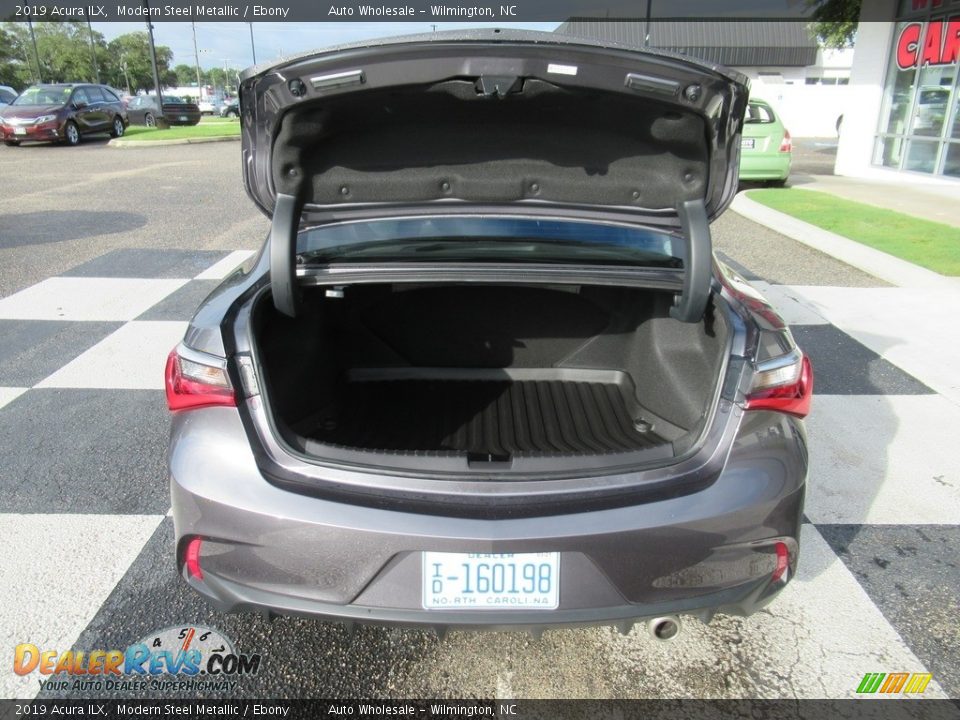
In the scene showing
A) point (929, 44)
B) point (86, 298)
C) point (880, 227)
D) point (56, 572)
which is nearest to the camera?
point (56, 572)

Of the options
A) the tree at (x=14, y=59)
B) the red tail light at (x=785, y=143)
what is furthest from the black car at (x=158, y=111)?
the tree at (x=14, y=59)

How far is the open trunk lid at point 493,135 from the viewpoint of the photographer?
68.7 inches

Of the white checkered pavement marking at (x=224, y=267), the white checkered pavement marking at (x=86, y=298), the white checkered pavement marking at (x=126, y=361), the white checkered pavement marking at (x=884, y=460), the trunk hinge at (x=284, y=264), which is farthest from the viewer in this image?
the white checkered pavement marking at (x=224, y=267)

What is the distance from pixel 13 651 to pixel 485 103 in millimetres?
2159

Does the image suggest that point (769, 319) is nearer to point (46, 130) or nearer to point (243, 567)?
point (243, 567)

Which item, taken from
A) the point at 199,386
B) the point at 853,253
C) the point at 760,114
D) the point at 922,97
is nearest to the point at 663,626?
the point at 199,386

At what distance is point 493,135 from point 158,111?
95.7 ft

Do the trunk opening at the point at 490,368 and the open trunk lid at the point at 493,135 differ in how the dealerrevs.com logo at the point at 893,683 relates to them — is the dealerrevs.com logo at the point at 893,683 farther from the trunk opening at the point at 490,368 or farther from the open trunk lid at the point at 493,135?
the open trunk lid at the point at 493,135

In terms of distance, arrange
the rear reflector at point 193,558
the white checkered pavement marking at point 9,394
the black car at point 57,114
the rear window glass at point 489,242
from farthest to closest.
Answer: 1. the black car at point 57,114
2. the white checkered pavement marking at point 9,394
3. the rear window glass at point 489,242
4. the rear reflector at point 193,558

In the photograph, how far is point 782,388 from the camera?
1884 mm

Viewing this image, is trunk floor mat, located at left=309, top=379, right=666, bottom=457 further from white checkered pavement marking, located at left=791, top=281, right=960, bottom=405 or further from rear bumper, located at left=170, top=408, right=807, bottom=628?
white checkered pavement marking, located at left=791, top=281, right=960, bottom=405

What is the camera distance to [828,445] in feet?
11.2

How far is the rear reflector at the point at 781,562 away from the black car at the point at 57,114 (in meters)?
21.0

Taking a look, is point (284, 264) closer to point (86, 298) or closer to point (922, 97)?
point (86, 298)
